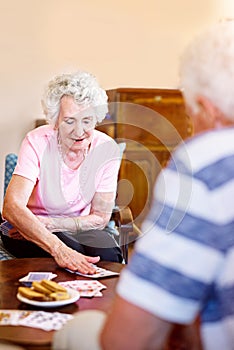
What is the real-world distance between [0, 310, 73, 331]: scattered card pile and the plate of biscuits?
1.6 inches

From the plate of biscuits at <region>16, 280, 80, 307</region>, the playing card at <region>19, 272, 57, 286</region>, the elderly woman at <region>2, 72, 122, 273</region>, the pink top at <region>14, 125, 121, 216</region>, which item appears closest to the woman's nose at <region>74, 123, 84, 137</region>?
the elderly woman at <region>2, 72, 122, 273</region>

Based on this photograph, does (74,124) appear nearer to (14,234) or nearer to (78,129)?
(78,129)

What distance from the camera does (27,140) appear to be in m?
2.71

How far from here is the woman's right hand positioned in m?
2.16

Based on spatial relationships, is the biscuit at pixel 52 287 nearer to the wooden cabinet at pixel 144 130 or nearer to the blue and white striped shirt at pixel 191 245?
the blue and white striped shirt at pixel 191 245

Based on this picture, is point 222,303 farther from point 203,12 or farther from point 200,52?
point 203,12

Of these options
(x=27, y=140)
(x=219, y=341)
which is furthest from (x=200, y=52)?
(x=27, y=140)

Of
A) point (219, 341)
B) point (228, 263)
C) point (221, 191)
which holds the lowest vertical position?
point (219, 341)

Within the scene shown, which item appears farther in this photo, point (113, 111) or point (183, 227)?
point (113, 111)

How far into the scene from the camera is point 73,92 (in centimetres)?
265

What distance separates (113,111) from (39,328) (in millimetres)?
3017

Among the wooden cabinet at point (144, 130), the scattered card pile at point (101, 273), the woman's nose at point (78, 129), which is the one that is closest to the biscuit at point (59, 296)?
the scattered card pile at point (101, 273)

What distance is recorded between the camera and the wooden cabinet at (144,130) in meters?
4.33

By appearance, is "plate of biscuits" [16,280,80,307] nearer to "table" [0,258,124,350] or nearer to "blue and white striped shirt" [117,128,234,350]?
"table" [0,258,124,350]
